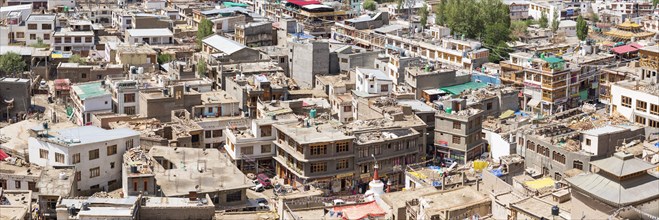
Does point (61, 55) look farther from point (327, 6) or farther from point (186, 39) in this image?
point (327, 6)

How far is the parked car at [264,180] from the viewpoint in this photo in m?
32.2

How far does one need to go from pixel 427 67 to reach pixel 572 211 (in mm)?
21414

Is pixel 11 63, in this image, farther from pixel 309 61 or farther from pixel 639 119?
pixel 639 119

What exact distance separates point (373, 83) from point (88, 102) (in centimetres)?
1162

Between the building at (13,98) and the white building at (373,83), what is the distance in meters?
13.7

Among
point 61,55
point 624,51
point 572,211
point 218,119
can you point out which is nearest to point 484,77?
point 624,51

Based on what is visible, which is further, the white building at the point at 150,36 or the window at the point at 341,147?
the white building at the point at 150,36

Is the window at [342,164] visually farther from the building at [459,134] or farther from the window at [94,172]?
the window at [94,172]

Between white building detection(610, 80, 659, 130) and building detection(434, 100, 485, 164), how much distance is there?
5.36 m

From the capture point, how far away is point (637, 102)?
36.3 metres

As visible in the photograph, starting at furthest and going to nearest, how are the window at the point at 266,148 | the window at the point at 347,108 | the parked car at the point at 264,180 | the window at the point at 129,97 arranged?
the window at the point at 347,108 < the window at the point at 129,97 < the window at the point at 266,148 < the parked car at the point at 264,180

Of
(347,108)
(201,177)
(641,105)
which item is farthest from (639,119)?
(201,177)

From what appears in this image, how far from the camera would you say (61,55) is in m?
48.1

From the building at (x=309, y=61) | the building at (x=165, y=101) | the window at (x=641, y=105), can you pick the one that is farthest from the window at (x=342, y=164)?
the building at (x=309, y=61)
